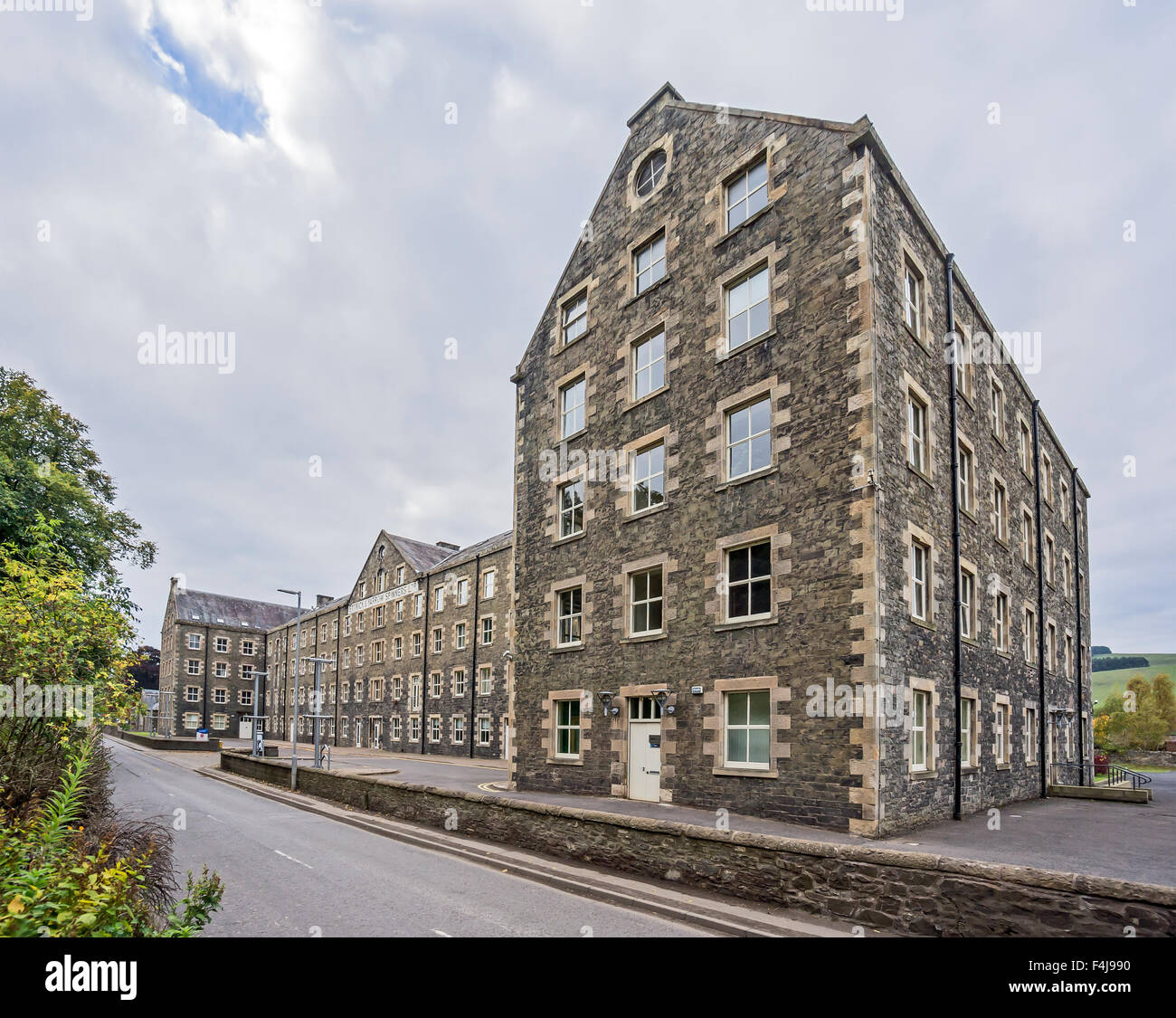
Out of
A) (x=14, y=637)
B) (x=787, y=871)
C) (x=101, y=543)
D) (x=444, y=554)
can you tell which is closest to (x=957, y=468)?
(x=787, y=871)

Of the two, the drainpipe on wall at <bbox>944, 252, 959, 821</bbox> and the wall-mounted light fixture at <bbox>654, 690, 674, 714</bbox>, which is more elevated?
the drainpipe on wall at <bbox>944, 252, 959, 821</bbox>

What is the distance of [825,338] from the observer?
50.0ft

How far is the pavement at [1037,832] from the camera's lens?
11.0m

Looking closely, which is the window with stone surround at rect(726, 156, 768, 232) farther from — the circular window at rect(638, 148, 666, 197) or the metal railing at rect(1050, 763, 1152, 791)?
the metal railing at rect(1050, 763, 1152, 791)

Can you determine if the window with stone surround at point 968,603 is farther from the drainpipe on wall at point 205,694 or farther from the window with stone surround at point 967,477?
the drainpipe on wall at point 205,694

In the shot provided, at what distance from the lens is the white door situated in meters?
17.5

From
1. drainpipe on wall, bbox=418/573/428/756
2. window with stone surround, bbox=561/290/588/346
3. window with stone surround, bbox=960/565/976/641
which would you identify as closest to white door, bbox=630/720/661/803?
window with stone surround, bbox=960/565/976/641

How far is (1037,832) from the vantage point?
14.5 metres

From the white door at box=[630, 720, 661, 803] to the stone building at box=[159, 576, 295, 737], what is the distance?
220 feet

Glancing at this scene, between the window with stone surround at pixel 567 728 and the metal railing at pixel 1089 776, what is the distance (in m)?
17.1

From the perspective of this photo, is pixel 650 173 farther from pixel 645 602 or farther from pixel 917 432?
pixel 645 602

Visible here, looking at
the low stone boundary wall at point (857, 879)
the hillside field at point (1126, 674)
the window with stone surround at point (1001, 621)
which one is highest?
the window with stone surround at point (1001, 621)

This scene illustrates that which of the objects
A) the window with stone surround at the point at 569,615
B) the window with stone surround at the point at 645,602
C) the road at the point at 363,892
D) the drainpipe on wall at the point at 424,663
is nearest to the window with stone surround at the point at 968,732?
the window with stone surround at the point at 645,602
